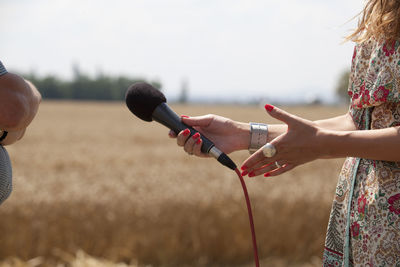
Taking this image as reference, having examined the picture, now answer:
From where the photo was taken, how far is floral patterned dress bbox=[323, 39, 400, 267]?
3.25 ft

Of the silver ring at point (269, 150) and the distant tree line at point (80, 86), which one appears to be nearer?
the silver ring at point (269, 150)

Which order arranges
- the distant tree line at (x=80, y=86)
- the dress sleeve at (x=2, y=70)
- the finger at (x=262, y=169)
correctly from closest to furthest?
the dress sleeve at (x=2, y=70) < the finger at (x=262, y=169) < the distant tree line at (x=80, y=86)

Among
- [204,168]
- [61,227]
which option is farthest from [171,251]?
[204,168]

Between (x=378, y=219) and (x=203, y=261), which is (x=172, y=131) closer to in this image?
(x=378, y=219)

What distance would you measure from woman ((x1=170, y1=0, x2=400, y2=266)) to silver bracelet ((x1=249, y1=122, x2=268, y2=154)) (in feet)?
0.45

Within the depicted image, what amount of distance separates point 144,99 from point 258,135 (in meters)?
0.32

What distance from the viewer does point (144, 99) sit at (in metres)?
1.14

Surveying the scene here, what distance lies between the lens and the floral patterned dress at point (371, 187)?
3.25 ft

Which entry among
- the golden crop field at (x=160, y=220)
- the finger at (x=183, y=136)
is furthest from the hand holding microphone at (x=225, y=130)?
the golden crop field at (x=160, y=220)

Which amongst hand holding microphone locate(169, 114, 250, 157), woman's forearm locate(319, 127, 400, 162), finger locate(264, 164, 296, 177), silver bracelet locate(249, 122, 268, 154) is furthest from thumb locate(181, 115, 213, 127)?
woman's forearm locate(319, 127, 400, 162)

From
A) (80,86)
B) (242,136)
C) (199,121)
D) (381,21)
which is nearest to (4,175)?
(199,121)

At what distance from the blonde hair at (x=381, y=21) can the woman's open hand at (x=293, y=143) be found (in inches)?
10.5

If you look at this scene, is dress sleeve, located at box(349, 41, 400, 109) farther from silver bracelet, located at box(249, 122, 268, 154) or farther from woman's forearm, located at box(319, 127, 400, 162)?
silver bracelet, located at box(249, 122, 268, 154)

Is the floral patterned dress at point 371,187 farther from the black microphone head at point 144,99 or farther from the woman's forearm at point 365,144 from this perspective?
the black microphone head at point 144,99
